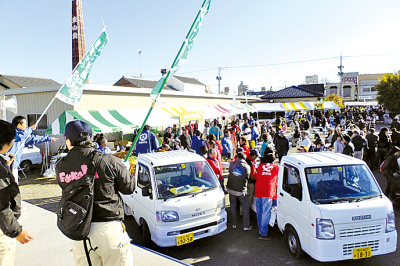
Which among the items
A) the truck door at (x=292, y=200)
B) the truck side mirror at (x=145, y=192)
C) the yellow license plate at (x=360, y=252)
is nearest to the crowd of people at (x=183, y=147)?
the truck door at (x=292, y=200)

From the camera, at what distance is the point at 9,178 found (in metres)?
2.64

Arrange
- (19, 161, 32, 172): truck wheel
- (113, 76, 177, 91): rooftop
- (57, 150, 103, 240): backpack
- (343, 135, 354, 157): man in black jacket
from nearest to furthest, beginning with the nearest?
(57, 150, 103, 240): backpack < (343, 135, 354, 157): man in black jacket < (19, 161, 32, 172): truck wheel < (113, 76, 177, 91): rooftop

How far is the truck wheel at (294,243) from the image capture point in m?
4.61

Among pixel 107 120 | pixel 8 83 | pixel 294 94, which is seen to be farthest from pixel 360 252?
pixel 294 94

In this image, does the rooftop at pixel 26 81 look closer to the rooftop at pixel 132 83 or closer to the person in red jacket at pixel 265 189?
the rooftop at pixel 132 83

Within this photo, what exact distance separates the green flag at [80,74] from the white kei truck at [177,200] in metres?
2.47

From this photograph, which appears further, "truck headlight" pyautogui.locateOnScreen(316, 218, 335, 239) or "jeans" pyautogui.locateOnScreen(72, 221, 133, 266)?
"truck headlight" pyautogui.locateOnScreen(316, 218, 335, 239)

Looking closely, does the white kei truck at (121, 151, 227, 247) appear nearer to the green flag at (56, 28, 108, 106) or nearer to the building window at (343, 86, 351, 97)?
the green flag at (56, 28, 108, 106)

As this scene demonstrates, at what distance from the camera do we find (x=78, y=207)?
2.35 meters

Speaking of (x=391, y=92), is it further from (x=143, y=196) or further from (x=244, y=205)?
(x=143, y=196)

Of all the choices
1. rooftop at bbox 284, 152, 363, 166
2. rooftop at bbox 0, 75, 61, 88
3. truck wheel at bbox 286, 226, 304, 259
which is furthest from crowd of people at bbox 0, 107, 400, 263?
rooftop at bbox 0, 75, 61, 88

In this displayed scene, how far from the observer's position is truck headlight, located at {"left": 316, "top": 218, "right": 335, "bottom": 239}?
13.4 ft

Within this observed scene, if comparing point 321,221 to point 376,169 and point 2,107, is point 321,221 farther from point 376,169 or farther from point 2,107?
point 376,169

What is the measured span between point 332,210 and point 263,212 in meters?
1.57
